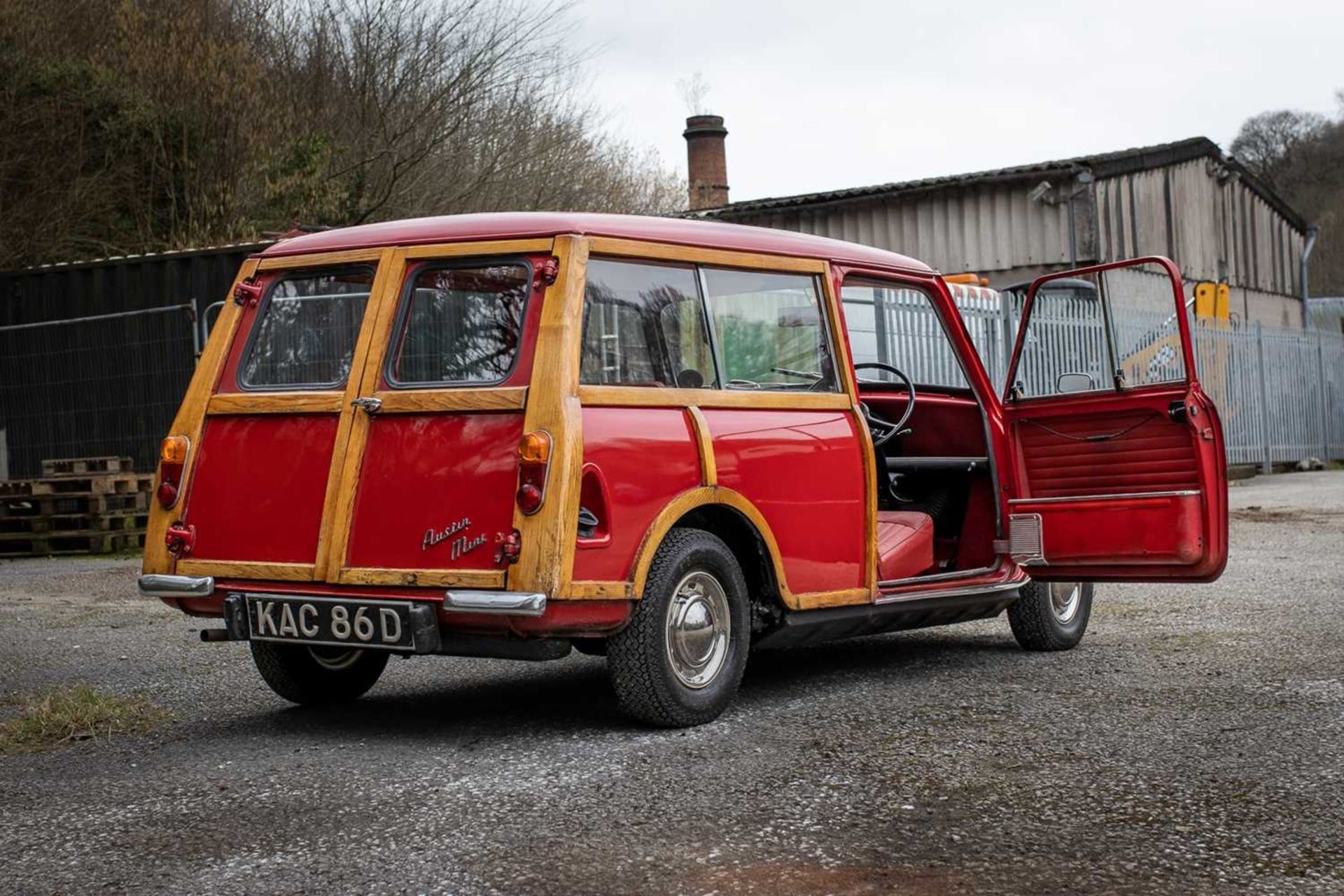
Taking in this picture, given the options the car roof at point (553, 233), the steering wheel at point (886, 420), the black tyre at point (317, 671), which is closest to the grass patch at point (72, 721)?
the black tyre at point (317, 671)

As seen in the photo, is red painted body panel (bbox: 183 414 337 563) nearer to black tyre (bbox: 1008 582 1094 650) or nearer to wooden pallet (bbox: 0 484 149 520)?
black tyre (bbox: 1008 582 1094 650)

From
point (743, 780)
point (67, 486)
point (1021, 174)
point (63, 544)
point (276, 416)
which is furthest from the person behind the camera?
point (1021, 174)

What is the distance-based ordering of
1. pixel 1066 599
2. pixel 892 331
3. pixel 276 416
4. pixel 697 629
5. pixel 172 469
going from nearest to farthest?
pixel 697 629 → pixel 276 416 → pixel 172 469 → pixel 1066 599 → pixel 892 331

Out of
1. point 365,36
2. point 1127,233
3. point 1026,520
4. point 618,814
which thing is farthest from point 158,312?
point 1127,233

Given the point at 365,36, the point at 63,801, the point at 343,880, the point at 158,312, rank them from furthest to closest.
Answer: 1. the point at 365,36
2. the point at 158,312
3. the point at 63,801
4. the point at 343,880

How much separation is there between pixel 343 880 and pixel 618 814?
89cm

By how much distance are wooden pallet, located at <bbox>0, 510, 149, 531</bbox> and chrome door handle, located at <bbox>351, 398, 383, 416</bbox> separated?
30.7 feet

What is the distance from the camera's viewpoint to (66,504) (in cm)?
1452

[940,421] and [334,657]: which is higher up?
[940,421]

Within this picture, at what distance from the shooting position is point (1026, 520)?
7281mm

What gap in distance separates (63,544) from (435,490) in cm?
1012

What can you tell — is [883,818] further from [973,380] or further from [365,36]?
[365,36]

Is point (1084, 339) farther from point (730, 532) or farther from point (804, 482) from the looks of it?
point (730, 532)

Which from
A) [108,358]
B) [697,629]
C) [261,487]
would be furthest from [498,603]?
[108,358]
